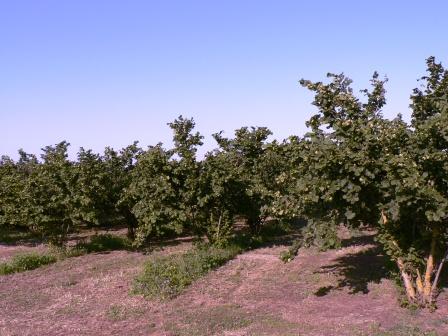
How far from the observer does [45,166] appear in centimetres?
1723

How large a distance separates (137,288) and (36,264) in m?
5.41

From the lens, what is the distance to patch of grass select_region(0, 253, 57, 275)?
1483 cm

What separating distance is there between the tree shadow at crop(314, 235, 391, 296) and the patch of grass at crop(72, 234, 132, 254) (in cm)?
836

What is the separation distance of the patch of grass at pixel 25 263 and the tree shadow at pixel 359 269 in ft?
28.9

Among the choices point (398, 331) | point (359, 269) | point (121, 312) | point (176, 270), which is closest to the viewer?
point (398, 331)

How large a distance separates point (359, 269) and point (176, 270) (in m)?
4.77

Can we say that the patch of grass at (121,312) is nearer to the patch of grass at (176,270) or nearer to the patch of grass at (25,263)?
the patch of grass at (176,270)

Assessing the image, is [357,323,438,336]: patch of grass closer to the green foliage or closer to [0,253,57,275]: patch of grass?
the green foliage

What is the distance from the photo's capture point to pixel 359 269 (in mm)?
12680

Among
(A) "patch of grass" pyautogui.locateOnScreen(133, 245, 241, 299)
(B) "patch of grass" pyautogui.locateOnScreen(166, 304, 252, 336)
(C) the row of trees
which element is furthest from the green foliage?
(C) the row of trees

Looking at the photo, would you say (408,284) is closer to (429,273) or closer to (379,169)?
(429,273)

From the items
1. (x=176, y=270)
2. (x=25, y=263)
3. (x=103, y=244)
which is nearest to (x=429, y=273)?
(x=176, y=270)

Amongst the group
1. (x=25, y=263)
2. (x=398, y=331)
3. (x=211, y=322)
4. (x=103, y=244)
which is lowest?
(x=398, y=331)

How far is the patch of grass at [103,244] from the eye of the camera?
17.9 metres
